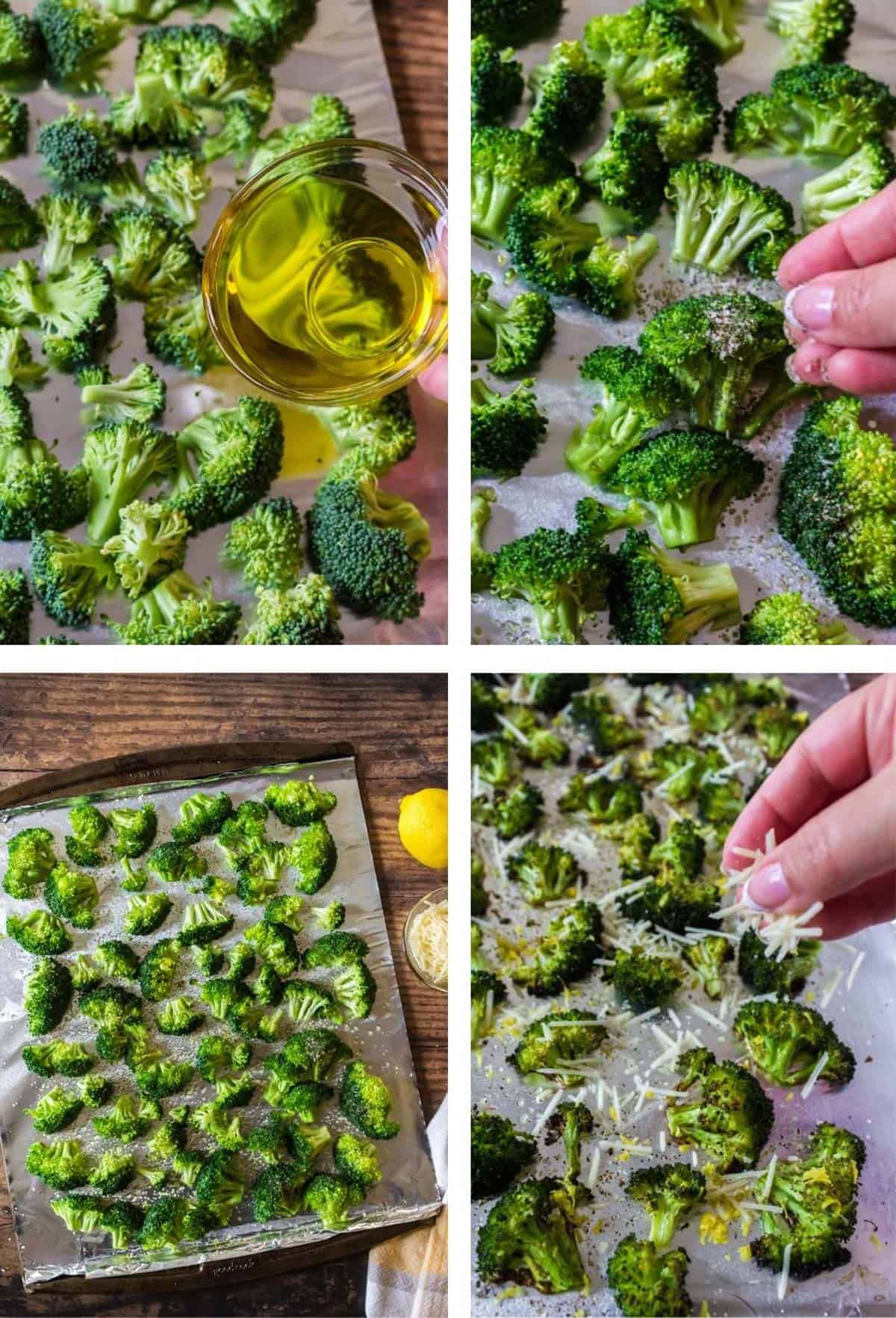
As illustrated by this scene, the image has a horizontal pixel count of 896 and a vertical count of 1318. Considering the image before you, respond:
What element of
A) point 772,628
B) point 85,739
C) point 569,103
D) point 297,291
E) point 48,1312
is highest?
point 569,103

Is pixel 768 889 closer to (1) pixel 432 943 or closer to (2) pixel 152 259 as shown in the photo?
(1) pixel 432 943

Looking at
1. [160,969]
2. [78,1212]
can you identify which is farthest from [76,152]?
[78,1212]

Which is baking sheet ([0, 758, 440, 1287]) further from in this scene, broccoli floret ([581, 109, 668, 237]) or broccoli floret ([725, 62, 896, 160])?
broccoli floret ([725, 62, 896, 160])

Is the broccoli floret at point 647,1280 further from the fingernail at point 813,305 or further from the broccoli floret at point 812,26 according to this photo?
the broccoli floret at point 812,26

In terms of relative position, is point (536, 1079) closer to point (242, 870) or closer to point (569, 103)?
point (242, 870)

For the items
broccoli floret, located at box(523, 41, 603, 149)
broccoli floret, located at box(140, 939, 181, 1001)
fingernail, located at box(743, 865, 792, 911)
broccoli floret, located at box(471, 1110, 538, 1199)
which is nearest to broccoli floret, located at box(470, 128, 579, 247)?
broccoli floret, located at box(523, 41, 603, 149)

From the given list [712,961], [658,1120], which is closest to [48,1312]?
[658,1120]
